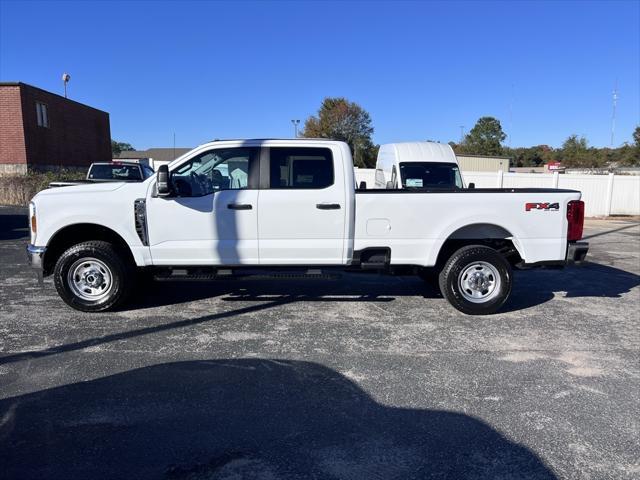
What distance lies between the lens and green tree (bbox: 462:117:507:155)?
69688 millimetres

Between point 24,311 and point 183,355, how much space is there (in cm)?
271

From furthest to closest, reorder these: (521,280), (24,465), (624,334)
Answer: (521,280) < (624,334) < (24,465)

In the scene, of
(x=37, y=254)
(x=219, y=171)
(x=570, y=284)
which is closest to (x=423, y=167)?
(x=570, y=284)

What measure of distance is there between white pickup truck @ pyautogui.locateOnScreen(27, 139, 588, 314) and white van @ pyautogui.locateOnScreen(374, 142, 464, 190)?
6.24m

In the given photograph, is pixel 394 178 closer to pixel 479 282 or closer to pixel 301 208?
pixel 479 282

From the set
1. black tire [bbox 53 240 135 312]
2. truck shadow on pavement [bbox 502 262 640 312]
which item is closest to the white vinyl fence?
truck shadow on pavement [bbox 502 262 640 312]

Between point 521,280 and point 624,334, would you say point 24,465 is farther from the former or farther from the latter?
point 521,280

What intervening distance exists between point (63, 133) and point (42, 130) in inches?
102

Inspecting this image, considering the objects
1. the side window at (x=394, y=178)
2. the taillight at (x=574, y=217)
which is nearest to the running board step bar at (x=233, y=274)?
the taillight at (x=574, y=217)

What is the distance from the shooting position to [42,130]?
24266 millimetres

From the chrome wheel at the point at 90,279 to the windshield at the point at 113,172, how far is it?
11.0m

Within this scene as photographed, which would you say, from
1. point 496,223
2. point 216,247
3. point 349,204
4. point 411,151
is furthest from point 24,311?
point 411,151

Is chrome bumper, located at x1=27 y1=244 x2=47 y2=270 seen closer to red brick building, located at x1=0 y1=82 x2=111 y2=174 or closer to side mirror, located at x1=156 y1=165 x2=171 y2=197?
side mirror, located at x1=156 y1=165 x2=171 y2=197

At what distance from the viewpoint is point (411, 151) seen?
1304cm
